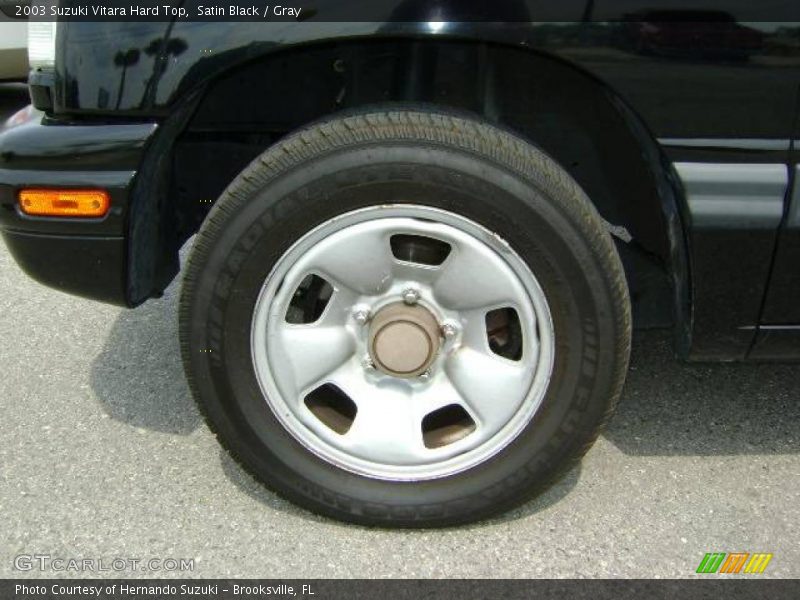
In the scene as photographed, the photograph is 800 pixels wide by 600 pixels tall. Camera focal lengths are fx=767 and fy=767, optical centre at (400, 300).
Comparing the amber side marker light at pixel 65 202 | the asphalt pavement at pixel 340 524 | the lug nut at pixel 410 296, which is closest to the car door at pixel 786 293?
the asphalt pavement at pixel 340 524

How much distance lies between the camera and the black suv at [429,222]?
1.73 meters

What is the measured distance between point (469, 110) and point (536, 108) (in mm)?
194

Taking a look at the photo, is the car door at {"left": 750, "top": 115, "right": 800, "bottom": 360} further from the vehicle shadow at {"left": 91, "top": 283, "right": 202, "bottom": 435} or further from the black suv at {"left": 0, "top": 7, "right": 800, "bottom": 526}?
the vehicle shadow at {"left": 91, "top": 283, "right": 202, "bottom": 435}

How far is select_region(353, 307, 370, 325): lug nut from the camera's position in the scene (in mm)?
1939

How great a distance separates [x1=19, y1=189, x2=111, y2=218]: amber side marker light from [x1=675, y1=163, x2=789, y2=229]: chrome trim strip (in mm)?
1393

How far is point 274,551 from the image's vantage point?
194 centimetres

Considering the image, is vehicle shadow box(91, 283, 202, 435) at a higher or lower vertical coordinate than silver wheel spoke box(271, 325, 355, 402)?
lower

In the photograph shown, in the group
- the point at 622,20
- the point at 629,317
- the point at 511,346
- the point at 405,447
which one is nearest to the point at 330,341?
the point at 405,447

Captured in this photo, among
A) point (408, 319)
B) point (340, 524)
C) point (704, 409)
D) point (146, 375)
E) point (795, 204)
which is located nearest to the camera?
point (795, 204)

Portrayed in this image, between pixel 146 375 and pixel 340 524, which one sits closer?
pixel 340 524

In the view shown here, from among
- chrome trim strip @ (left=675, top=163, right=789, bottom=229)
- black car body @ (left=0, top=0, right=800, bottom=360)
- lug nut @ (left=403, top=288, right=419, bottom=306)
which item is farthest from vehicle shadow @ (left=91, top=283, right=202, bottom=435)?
chrome trim strip @ (left=675, top=163, right=789, bottom=229)

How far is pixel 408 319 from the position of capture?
190 centimetres

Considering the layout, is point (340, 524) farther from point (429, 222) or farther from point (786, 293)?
point (786, 293)

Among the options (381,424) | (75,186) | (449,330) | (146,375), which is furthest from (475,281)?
(146,375)
